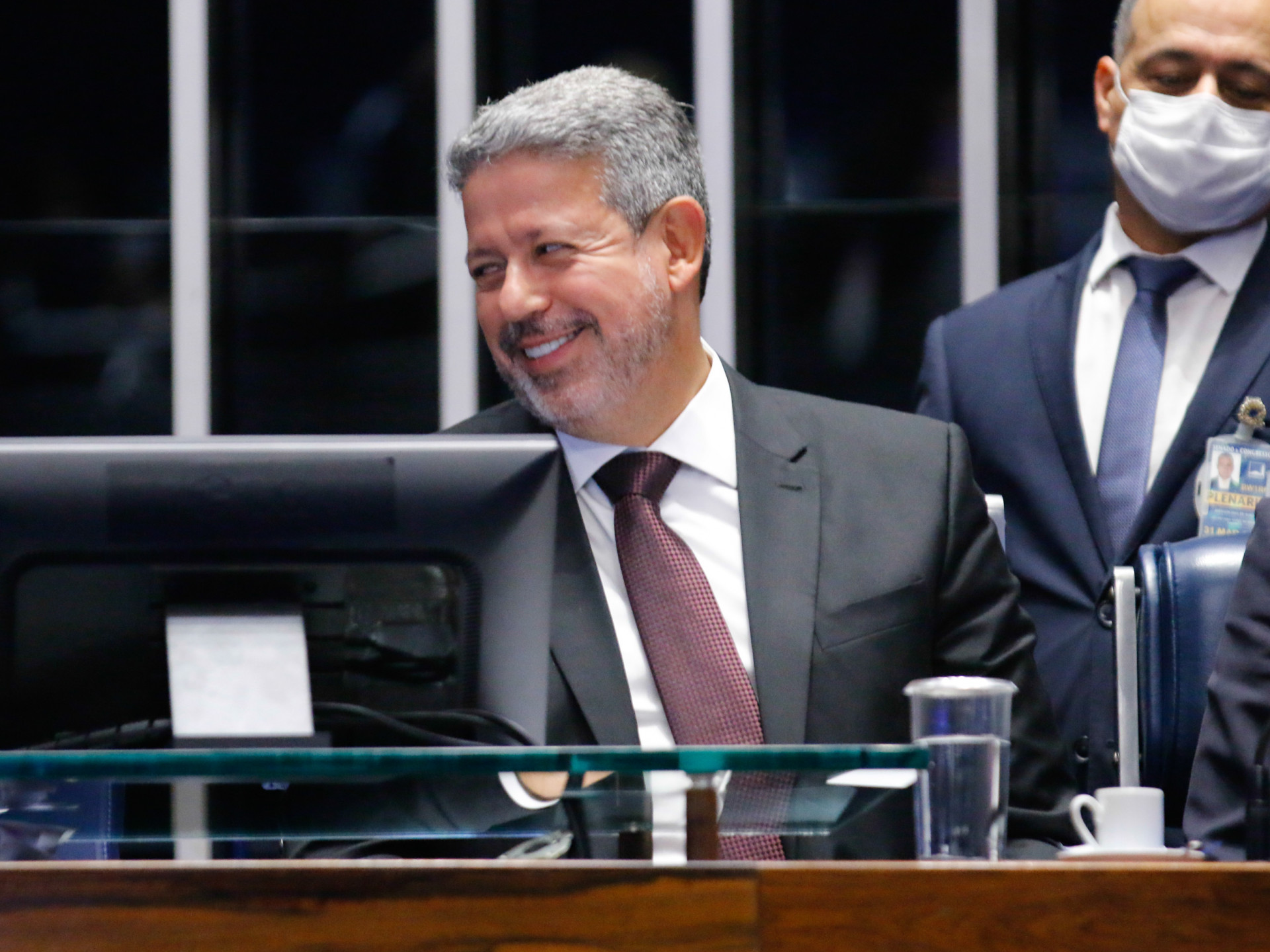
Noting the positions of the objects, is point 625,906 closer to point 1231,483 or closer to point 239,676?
point 239,676

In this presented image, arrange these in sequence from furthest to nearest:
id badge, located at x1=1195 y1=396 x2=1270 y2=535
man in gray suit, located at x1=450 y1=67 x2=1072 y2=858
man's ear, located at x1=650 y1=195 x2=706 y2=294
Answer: id badge, located at x1=1195 y1=396 x2=1270 y2=535, man's ear, located at x1=650 y1=195 x2=706 y2=294, man in gray suit, located at x1=450 y1=67 x2=1072 y2=858

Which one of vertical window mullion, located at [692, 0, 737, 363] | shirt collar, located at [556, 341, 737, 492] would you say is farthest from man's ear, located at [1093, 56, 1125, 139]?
vertical window mullion, located at [692, 0, 737, 363]

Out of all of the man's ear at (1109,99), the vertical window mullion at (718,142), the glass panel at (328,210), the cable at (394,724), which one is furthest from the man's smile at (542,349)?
the glass panel at (328,210)

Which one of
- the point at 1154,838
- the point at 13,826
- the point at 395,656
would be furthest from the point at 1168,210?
the point at 13,826

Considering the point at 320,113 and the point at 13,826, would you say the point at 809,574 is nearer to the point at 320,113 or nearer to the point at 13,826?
the point at 13,826

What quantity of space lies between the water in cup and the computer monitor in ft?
0.97

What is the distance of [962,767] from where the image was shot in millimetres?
1315

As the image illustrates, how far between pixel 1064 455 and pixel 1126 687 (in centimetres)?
59

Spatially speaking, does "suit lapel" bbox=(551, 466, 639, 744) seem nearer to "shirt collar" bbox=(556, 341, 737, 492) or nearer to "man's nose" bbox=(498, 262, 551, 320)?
"shirt collar" bbox=(556, 341, 737, 492)

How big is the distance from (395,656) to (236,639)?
0.38 feet

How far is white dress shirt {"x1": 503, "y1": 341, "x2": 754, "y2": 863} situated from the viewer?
183 centimetres

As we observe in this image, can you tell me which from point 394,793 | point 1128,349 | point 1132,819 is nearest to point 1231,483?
point 1128,349

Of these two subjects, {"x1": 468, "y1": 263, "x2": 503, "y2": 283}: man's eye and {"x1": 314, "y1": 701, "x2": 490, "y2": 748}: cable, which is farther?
{"x1": 468, "y1": 263, "x2": 503, "y2": 283}: man's eye

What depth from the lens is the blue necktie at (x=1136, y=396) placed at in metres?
2.42
